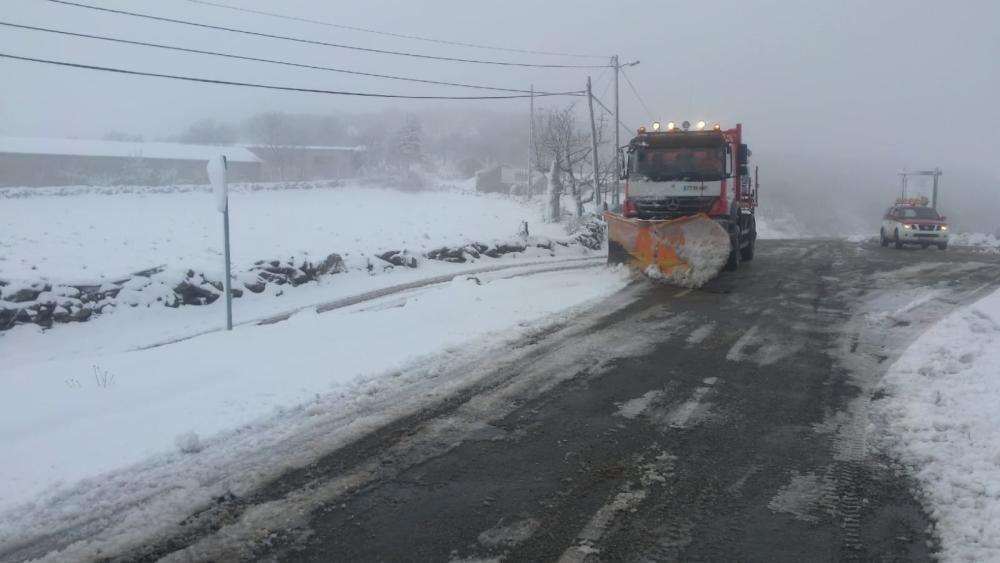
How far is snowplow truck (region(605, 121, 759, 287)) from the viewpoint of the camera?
14.4 meters

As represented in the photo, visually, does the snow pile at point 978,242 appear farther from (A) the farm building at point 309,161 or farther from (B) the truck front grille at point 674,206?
(A) the farm building at point 309,161

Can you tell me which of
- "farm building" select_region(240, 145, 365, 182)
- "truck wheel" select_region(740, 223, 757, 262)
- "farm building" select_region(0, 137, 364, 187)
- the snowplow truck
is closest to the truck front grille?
the snowplow truck

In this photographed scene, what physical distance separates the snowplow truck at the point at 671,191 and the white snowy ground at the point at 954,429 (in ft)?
20.1

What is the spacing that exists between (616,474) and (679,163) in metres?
12.3

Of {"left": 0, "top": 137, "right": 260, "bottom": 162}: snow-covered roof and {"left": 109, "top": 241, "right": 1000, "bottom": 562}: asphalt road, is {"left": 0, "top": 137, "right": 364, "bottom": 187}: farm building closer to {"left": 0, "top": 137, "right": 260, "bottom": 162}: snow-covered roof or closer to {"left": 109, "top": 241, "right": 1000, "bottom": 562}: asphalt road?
{"left": 0, "top": 137, "right": 260, "bottom": 162}: snow-covered roof

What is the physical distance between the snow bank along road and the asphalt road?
0.02 meters

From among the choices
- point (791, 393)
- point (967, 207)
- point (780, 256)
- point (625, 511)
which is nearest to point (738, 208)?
point (780, 256)

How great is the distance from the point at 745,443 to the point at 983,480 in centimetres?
149

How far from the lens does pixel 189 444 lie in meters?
5.04

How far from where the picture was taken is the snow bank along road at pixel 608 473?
3723mm

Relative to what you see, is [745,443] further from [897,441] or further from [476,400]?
[476,400]

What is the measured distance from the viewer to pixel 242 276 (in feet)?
48.8

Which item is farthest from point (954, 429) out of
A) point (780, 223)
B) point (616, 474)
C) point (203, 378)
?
point (780, 223)

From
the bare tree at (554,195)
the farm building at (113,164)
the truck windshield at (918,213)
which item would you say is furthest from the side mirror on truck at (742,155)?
the farm building at (113,164)
